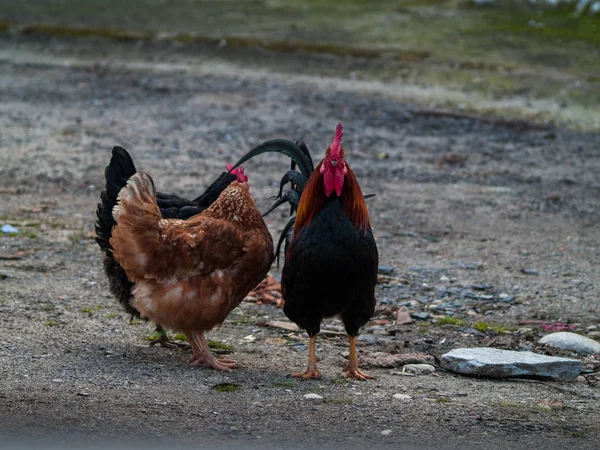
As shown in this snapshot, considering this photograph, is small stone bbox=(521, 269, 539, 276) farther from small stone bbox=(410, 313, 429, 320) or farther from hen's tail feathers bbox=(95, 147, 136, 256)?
hen's tail feathers bbox=(95, 147, 136, 256)

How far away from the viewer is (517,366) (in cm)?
607

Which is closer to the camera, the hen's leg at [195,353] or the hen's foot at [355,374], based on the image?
the hen's foot at [355,374]

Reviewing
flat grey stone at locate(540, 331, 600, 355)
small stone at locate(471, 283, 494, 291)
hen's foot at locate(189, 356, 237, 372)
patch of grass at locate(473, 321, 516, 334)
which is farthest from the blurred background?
hen's foot at locate(189, 356, 237, 372)

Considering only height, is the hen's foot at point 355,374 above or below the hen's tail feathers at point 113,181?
below

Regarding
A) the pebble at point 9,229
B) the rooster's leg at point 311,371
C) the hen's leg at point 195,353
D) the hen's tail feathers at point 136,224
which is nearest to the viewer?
the hen's tail feathers at point 136,224

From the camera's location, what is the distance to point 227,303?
613 centimetres

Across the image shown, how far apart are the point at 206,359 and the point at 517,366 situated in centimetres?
228

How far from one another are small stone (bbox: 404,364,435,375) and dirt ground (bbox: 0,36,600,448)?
116 millimetres

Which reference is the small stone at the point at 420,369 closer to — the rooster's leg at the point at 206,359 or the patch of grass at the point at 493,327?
the patch of grass at the point at 493,327

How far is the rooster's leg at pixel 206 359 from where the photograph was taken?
6.14 metres

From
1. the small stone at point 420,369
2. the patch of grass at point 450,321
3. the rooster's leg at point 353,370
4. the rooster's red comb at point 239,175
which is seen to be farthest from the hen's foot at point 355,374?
the rooster's red comb at point 239,175

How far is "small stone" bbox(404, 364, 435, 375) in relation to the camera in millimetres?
6281

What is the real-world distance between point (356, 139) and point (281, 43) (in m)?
6.66

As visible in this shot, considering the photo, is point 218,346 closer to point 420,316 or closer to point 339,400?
point 339,400
